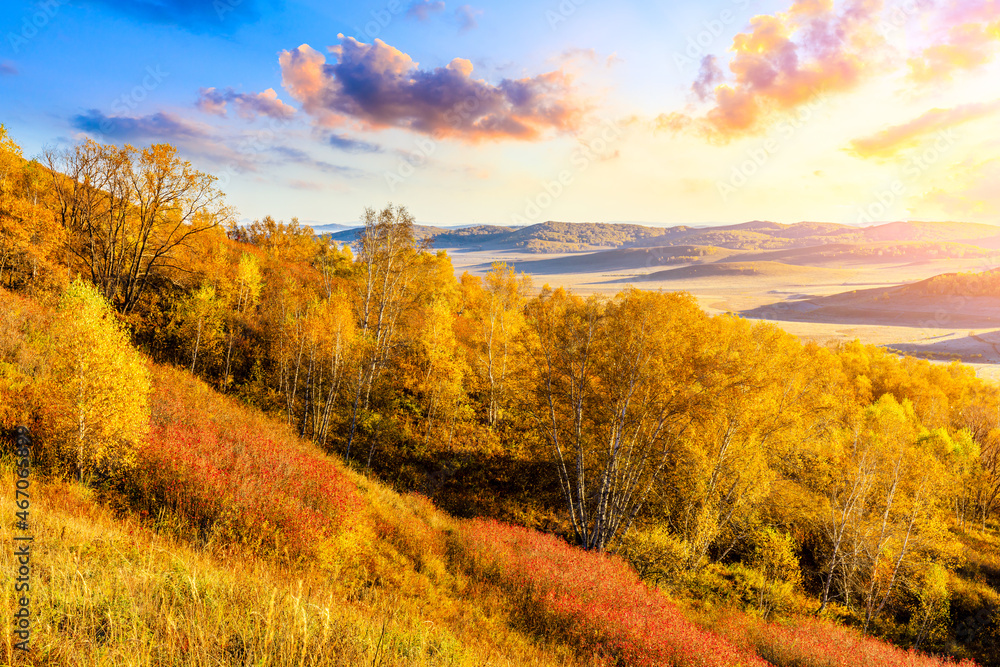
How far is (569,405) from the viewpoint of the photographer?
2272 centimetres

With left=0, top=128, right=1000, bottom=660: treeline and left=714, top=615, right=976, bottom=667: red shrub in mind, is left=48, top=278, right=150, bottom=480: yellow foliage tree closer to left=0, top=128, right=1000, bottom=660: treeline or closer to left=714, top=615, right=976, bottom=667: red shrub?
left=0, top=128, right=1000, bottom=660: treeline

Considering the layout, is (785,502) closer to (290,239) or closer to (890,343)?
(290,239)

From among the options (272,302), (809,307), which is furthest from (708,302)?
(272,302)

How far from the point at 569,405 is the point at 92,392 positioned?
19.3 m

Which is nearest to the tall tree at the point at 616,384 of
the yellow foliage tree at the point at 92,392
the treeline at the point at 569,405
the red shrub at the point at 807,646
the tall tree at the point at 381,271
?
the treeline at the point at 569,405

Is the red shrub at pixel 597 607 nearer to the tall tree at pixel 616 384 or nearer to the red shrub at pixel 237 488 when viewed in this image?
the tall tree at pixel 616 384

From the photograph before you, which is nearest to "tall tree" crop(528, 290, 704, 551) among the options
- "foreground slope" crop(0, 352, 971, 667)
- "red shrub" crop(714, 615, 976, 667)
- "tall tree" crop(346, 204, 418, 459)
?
"foreground slope" crop(0, 352, 971, 667)

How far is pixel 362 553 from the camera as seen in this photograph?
13.1 metres

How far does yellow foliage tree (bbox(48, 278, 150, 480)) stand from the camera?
1152 cm

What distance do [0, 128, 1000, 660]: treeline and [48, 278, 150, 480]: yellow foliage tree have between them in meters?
2.68

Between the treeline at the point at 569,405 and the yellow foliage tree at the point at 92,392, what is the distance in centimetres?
268

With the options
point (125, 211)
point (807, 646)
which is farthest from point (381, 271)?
point (807, 646)

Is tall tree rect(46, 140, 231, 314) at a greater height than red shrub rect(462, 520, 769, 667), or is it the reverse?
tall tree rect(46, 140, 231, 314)

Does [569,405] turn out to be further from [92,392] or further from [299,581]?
[92,392]
